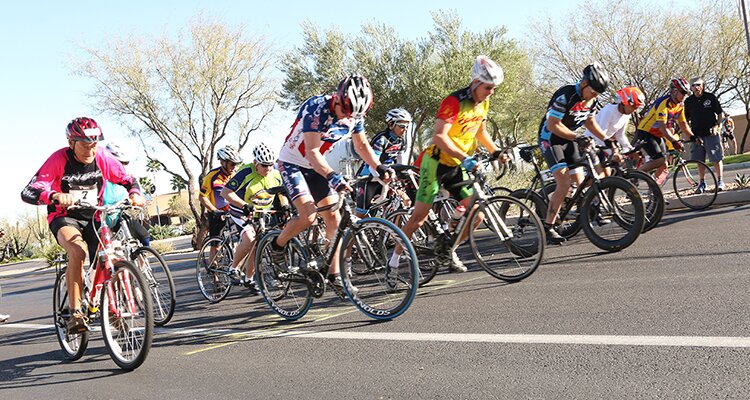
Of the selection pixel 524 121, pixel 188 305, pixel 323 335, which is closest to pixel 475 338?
pixel 323 335

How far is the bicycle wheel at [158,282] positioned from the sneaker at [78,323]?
0.64 metres

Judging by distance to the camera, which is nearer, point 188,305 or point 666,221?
point 188,305

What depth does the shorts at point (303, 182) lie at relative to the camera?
6066 millimetres

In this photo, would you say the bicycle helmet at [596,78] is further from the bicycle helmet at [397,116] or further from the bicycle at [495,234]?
the bicycle helmet at [397,116]

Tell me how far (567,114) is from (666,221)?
282cm

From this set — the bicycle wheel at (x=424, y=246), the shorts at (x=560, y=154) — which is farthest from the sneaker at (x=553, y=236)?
the bicycle wheel at (x=424, y=246)

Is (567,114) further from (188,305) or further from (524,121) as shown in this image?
(524,121)

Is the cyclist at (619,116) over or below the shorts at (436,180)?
over

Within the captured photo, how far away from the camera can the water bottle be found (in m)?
6.30

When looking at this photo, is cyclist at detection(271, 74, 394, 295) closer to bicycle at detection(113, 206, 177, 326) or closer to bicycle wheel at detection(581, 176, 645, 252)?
bicycle at detection(113, 206, 177, 326)

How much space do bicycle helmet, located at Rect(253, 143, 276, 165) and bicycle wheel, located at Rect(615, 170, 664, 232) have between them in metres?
4.05

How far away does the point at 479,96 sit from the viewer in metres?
6.31

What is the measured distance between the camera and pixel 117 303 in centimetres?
520

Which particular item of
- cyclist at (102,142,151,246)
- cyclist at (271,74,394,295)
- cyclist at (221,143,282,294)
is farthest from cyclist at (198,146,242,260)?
cyclist at (271,74,394,295)
